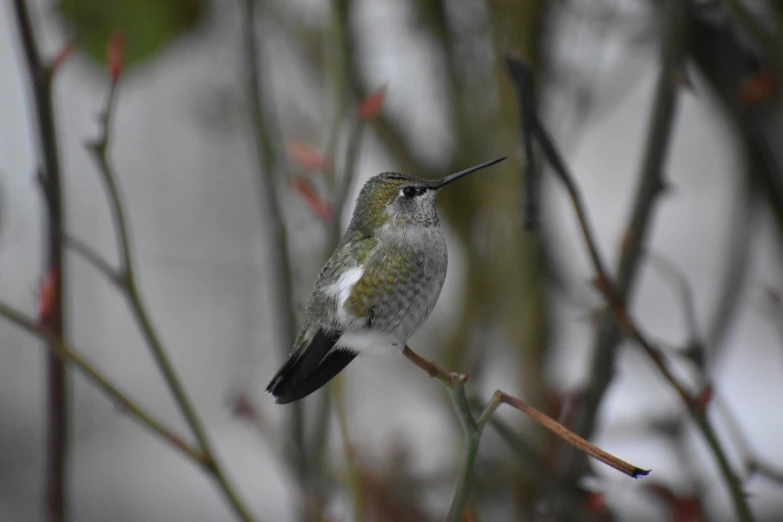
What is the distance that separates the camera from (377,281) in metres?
0.34

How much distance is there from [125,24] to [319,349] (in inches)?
22.5

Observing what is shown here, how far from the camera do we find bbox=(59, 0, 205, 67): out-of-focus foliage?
737mm

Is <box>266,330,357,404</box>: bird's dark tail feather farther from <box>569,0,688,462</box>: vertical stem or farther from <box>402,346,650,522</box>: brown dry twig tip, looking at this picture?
<box>569,0,688,462</box>: vertical stem

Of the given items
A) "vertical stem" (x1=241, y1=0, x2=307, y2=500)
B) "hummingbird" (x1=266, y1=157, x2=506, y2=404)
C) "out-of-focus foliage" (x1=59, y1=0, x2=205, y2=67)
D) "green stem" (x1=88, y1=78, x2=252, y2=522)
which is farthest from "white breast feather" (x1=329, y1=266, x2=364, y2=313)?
"out-of-focus foliage" (x1=59, y1=0, x2=205, y2=67)

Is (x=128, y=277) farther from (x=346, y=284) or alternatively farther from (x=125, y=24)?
(x=125, y=24)

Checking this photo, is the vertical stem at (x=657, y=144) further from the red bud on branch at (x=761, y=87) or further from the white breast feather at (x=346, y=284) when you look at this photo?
the white breast feather at (x=346, y=284)

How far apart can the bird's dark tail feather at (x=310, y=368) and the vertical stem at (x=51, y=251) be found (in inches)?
7.9

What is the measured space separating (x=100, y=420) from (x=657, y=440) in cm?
143

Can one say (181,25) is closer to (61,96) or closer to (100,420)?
(61,96)

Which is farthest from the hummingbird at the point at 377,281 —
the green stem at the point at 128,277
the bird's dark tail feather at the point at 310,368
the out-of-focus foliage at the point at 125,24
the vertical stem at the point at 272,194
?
the out-of-focus foliage at the point at 125,24

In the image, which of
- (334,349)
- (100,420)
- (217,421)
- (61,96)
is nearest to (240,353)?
(217,421)

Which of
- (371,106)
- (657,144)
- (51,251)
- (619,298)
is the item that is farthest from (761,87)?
(51,251)

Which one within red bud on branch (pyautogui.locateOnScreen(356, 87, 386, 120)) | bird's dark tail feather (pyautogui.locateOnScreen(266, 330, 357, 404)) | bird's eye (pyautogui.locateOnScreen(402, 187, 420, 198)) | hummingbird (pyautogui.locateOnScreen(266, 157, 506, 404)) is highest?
A: red bud on branch (pyautogui.locateOnScreen(356, 87, 386, 120))

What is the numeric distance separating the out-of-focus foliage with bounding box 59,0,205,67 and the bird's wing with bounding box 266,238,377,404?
459 mm
